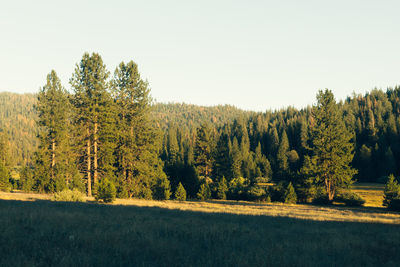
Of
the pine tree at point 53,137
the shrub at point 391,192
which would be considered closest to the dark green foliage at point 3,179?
the pine tree at point 53,137

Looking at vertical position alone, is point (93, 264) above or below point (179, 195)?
above

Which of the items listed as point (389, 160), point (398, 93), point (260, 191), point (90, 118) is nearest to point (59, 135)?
point (90, 118)

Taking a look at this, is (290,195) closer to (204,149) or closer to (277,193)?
(277,193)

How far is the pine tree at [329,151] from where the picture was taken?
42.4 m

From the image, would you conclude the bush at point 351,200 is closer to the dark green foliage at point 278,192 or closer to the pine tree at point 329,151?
the pine tree at point 329,151

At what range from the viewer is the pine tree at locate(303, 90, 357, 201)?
139 feet

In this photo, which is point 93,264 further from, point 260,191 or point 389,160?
point 389,160

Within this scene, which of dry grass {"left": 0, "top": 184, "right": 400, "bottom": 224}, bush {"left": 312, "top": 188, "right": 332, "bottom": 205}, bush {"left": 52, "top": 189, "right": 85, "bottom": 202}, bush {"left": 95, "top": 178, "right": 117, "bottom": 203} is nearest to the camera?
dry grass {"left": 0, "top": 184, "right": 400, "bottom": 224}

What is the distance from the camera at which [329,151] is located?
142 ft

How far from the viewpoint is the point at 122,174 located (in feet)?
128

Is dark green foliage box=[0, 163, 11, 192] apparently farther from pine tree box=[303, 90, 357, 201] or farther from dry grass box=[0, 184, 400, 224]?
pine tree box=[303, 90, 357, 201]

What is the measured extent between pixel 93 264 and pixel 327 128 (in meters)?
43.8

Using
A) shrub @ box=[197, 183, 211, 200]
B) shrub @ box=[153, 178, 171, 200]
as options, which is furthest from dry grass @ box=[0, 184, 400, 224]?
shrub @ box=[197, 183, 211, 200]

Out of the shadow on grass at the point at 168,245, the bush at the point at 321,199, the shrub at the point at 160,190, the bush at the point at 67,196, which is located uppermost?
the shadow on grass at the point at 168,245
